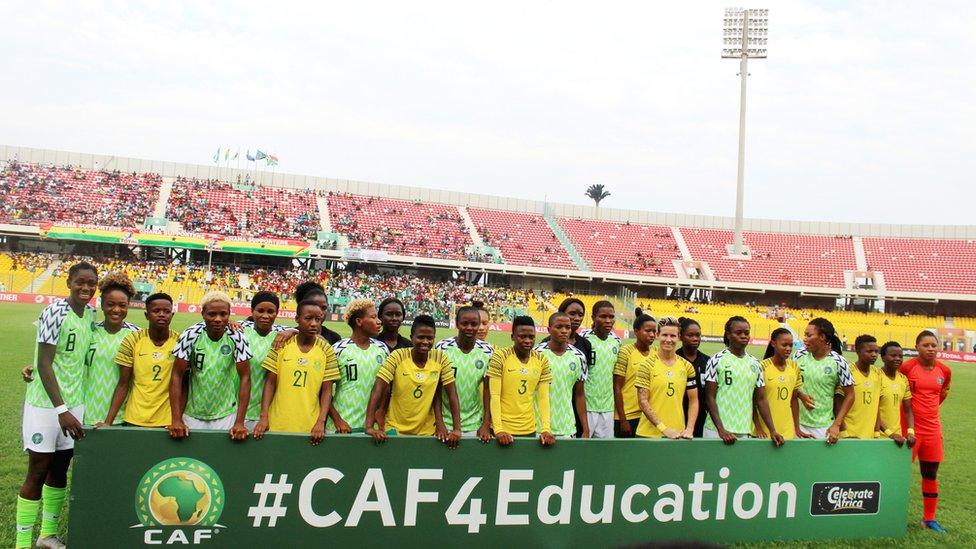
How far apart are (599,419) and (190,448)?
3.73 m

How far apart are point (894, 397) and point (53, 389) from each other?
714cm

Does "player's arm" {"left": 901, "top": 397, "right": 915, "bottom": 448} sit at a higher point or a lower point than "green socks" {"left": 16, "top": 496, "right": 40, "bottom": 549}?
higher

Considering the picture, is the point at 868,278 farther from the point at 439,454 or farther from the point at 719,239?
the point at 439,454

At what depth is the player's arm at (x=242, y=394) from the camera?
15.3ft

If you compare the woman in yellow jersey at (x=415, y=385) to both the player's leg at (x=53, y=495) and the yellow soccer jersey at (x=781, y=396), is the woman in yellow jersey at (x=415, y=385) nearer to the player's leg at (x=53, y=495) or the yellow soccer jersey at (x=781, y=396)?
the player's leg at (x=53, y=495)

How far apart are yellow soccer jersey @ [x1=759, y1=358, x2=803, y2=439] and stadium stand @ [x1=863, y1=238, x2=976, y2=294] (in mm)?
50589

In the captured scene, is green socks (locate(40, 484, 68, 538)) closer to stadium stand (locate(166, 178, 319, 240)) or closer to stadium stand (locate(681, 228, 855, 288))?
stadium stand (locate(166, 178, 319, 240))

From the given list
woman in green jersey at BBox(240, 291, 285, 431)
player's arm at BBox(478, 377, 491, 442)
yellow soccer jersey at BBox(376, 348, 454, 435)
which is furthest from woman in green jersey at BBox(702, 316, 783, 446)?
woman in green jersey at BBox(240, 291, 285, 431)

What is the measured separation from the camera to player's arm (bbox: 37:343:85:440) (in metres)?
4.45

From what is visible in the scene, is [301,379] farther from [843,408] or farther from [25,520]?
[843,408]

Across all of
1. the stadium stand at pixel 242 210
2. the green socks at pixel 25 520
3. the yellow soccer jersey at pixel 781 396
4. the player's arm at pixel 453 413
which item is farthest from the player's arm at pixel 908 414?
the stadium stand at pixel 242 210

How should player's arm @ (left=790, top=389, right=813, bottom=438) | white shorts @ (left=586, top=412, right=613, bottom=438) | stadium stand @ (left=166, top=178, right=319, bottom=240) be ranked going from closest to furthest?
player's arm @ (left=790, top=389, right=813, bottom=438)
white shorts @ (left=586, top=412, right=613, bottom=438)
stadium stand @ (left=166, top=178, right=319, bottom=240)

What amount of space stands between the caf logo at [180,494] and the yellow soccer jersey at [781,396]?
4.61 meters

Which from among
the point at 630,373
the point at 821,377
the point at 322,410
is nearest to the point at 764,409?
the point at 821,377
